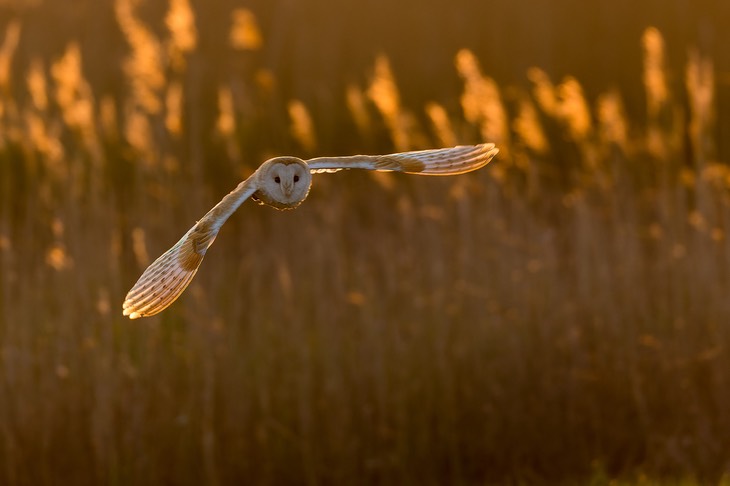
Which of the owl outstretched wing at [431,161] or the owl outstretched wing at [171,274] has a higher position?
the owl outstretched wing at [431,161]

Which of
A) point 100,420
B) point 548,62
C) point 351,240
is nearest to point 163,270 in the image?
point 100,420

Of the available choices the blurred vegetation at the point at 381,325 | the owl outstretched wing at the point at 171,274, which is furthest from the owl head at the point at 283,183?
the blurred vegetation at the point at 381,325

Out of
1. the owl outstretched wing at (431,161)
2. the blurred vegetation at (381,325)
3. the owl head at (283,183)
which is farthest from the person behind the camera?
the blurred vegetation at (381,325)

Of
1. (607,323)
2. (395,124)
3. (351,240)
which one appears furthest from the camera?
(351,240)

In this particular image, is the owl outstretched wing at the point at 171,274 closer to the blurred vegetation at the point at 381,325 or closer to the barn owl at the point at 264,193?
the barn owl at the point at 264,193

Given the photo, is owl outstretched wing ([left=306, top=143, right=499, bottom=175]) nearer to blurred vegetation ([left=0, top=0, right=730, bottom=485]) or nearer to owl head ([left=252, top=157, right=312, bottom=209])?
owl head ([left=252, top=157, right=312, bottom=209])

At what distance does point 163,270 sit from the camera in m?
1.81

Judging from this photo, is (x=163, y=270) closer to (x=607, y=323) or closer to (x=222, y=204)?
(x=222, y=204)

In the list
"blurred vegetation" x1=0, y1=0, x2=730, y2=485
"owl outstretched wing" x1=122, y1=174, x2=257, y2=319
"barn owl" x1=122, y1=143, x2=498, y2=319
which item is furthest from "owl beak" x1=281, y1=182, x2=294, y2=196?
"blurred vegetation" x1=0, y1=0, x2=730, y2=485

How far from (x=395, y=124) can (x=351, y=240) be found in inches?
34.2

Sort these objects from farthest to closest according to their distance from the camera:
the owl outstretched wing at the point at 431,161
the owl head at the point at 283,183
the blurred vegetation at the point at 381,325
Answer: the blurred vegetation at the point at 381,325 < the owl outstretched wing at the point at 431,161 < the owl head at the point at 283,183

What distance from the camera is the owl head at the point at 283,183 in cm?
159

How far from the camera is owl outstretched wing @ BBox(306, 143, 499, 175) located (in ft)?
5.64

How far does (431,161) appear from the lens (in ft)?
6.06
